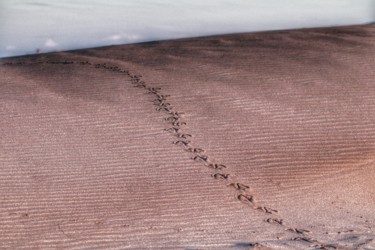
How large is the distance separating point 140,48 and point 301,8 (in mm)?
2192

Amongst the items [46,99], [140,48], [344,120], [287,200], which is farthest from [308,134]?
[140,48]

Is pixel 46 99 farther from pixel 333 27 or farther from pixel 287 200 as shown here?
pixel 333 27

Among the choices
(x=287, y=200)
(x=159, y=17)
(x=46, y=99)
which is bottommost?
(x=287, y=200)

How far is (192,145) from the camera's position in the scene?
699cm

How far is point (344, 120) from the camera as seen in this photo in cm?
755

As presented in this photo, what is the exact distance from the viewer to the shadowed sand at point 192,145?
212 inches

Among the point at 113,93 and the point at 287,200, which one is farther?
the point at 113,93

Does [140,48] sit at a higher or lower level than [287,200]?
higher

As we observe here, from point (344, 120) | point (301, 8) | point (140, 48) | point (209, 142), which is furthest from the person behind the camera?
point (301, 8)

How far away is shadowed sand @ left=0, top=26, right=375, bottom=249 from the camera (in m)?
5.39

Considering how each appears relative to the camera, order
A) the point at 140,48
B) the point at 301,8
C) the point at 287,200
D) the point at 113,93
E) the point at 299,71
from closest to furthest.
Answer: the point at 287,200
the point at 113,93
the point at 299,71
the point at 140,48
the point at 301,8

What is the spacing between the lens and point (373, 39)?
9.81m

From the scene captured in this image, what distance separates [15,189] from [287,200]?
6.57 ft

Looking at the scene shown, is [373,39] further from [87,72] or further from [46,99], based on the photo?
[46,99]
